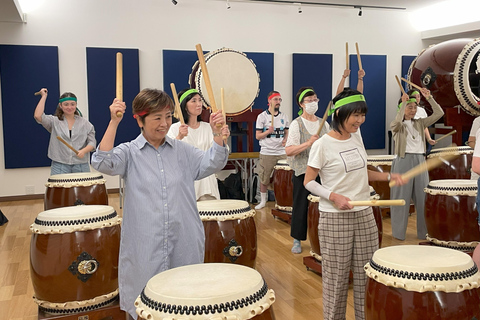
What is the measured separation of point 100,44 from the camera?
663 centimetres

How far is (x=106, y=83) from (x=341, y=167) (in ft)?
16.8

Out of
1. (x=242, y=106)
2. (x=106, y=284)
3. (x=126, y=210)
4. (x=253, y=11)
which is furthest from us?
(x=253, y=11)

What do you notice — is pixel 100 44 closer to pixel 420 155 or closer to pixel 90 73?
pixel 90 73

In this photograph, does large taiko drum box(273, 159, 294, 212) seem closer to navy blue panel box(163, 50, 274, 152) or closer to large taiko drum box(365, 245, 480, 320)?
navy blue panel box(163, 50, 274, 152)

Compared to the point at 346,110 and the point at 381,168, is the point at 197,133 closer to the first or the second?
the point at 346,110

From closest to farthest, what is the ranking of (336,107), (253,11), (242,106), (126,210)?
(126,210) → (336,107) → (242,106) → (253,11)

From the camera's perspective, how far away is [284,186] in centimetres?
512

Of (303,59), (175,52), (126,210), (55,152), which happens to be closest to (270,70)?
(303,59)

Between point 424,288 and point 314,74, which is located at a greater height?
point 314,74

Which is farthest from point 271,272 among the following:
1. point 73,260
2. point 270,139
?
point 270,139

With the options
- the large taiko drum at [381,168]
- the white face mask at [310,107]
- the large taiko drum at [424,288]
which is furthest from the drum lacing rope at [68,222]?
the large taiko drum at [381,168]

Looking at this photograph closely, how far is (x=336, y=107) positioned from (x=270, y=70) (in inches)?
206

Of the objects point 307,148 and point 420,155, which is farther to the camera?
point 420,155

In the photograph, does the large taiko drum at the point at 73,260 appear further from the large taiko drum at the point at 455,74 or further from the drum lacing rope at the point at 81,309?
the large taiko drum at the point at 455,74
